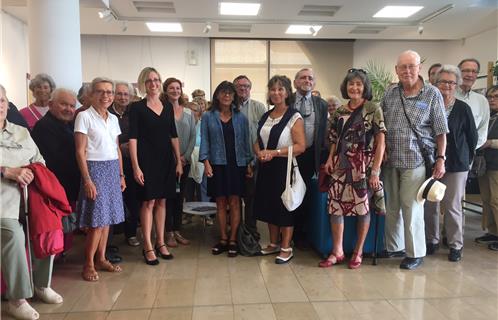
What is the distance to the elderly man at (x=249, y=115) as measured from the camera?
3.69m

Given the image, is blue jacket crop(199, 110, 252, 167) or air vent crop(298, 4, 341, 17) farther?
air vent crop(298, 4, 341, 17)

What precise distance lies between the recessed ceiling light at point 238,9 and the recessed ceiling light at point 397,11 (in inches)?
91.2

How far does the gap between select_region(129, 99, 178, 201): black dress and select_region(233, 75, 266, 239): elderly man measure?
76cm

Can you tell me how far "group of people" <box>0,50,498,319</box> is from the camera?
2.94 meters

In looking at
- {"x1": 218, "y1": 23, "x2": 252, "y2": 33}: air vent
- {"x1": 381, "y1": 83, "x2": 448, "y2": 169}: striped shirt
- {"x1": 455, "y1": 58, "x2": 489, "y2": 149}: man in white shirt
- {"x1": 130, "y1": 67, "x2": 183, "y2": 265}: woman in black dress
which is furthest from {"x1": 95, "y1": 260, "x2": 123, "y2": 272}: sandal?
{"x1": 218, "y1": 23, "x2": 252, "y2": 33}: air vent

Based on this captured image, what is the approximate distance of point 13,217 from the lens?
2.32 metres

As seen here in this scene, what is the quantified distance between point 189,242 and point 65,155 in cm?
152

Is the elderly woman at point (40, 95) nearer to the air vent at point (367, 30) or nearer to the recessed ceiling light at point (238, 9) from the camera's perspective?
the recessed ceiling light at point (238, 9)

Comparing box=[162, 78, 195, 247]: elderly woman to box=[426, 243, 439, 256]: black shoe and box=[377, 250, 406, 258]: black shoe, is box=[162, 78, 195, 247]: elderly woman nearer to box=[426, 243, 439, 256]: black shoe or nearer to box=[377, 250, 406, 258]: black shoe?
box=[377, 250, 406, 258]: black shoe

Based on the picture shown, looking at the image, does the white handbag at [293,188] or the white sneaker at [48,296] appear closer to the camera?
the white sneaker at [48,296]

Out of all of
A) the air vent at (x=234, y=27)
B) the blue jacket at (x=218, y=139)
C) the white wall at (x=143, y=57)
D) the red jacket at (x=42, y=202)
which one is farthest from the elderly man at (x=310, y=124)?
the white wall at (x=143, y=57)

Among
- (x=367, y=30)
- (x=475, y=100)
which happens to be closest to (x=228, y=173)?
(x=475, y=100)

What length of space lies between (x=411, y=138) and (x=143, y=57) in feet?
25.2

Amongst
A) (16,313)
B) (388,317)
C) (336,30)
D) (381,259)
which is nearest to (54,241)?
(16,313)
